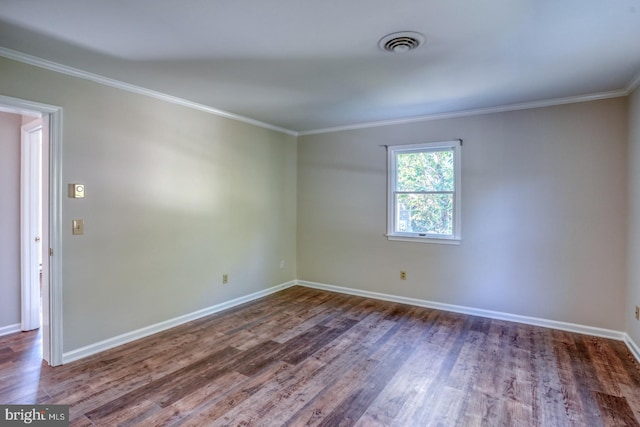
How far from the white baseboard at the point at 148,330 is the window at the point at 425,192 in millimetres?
2208

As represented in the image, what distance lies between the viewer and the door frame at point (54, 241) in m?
2.72

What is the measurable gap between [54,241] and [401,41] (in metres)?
3.08

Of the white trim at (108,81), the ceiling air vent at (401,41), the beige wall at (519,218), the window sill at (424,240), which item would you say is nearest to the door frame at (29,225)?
the white trim at (108,81)

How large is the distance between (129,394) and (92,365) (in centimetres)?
67

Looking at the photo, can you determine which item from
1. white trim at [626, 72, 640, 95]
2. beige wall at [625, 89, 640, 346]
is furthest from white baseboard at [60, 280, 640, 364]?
→ white trim at [626, 72, 640, 95]

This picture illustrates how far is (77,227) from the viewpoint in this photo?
2.87 meters

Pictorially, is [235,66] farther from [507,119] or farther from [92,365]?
[507,119]

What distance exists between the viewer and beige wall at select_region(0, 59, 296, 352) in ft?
9.36

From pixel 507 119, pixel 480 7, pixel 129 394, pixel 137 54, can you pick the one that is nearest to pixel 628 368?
pixel 507 119

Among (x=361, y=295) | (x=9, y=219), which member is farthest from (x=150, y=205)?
Result: (x=361, y=295)

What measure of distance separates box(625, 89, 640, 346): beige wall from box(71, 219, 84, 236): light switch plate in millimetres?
4882

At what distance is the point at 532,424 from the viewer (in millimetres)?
2068

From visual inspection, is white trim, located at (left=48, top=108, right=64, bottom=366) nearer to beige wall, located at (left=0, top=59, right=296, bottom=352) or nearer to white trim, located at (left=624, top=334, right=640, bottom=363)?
beige wall, located at (left=0, top=59, right=296, bottom=352)

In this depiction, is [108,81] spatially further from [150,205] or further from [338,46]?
[338,46]
